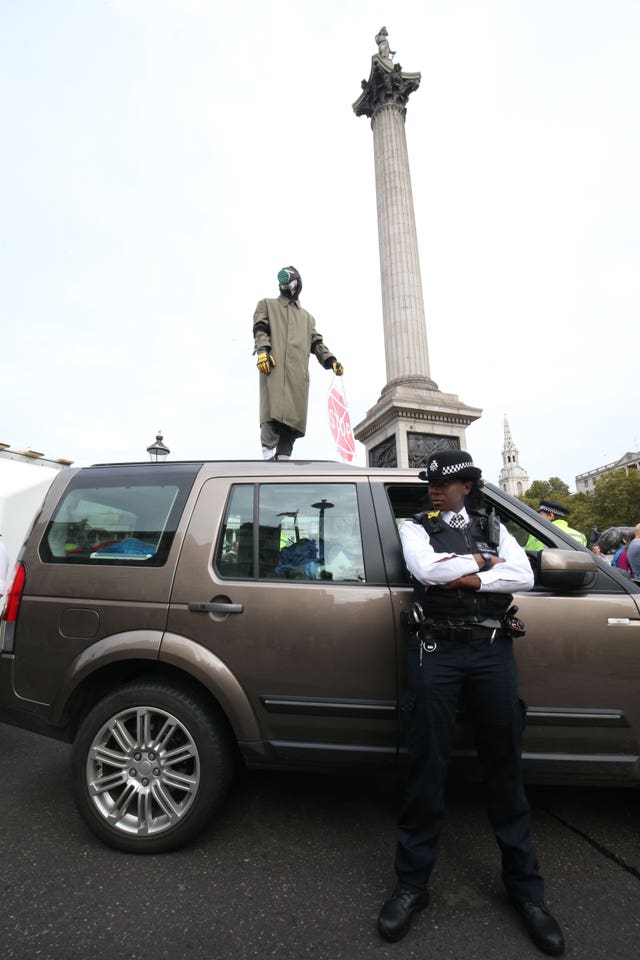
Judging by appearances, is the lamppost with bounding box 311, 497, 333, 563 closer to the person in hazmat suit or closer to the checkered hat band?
the checkered hat band

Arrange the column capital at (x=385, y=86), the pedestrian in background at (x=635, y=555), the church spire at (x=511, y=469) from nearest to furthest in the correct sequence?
the pedestrian in background at (x=635, y=555) < the column capital at (x=385, y=86) < the church spire at (x=511, y=469)

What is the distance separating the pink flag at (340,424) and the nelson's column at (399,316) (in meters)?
4.46

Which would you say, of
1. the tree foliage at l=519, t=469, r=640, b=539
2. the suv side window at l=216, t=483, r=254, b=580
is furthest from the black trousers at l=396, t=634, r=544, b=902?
the tree foliage at l=519, t=469, r=640, b=539

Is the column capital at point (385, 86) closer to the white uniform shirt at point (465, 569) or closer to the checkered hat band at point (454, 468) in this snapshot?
the checkered hat band at point (454, 468)

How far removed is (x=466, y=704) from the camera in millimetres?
2061

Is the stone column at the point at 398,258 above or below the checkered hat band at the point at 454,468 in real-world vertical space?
above

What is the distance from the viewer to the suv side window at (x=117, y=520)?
265cm

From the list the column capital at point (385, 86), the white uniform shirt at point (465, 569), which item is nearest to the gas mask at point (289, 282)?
the white uniform shirt at point (465, 569)

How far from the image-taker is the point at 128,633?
8.12 ft

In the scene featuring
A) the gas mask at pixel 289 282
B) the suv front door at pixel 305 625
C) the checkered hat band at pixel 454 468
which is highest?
the gas mask at pixel 289 282

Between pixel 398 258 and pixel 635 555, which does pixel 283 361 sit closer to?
pixel 635 555

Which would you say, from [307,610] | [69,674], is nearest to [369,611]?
[307,610]

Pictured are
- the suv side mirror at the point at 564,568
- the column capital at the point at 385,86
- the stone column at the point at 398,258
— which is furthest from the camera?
the column capital at the point at 385,86

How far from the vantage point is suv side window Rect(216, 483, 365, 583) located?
252 cm
